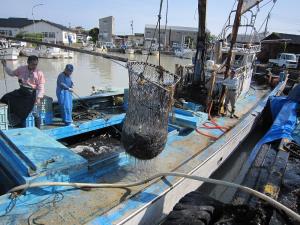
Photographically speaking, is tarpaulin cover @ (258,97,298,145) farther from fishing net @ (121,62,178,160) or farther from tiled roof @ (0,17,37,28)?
tiled roof @ (0,17,37,28)

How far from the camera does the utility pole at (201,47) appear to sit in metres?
7.39

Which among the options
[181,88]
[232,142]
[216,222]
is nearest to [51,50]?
[181,88]

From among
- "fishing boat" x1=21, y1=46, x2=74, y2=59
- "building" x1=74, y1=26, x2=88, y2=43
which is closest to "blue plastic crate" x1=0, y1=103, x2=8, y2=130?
"fishing boat" x1=21, y1=46, x2=74, y2=59

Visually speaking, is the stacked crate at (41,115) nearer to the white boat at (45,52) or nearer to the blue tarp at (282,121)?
the blue tarp at (282,121)

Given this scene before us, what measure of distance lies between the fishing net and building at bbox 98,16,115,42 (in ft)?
227

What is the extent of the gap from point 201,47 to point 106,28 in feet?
233

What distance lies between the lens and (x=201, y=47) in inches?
331

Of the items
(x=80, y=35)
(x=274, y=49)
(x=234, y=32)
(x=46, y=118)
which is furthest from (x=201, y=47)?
(x=80, y=35)

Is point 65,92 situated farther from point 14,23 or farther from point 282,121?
point 14,23

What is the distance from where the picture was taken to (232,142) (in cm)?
666

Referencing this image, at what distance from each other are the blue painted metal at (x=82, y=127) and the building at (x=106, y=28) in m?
66.7

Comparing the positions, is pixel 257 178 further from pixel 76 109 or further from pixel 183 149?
pixel 76 109

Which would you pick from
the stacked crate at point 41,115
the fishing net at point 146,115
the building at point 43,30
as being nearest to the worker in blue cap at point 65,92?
the stacked crate at point 41,115

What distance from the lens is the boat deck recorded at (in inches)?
127
